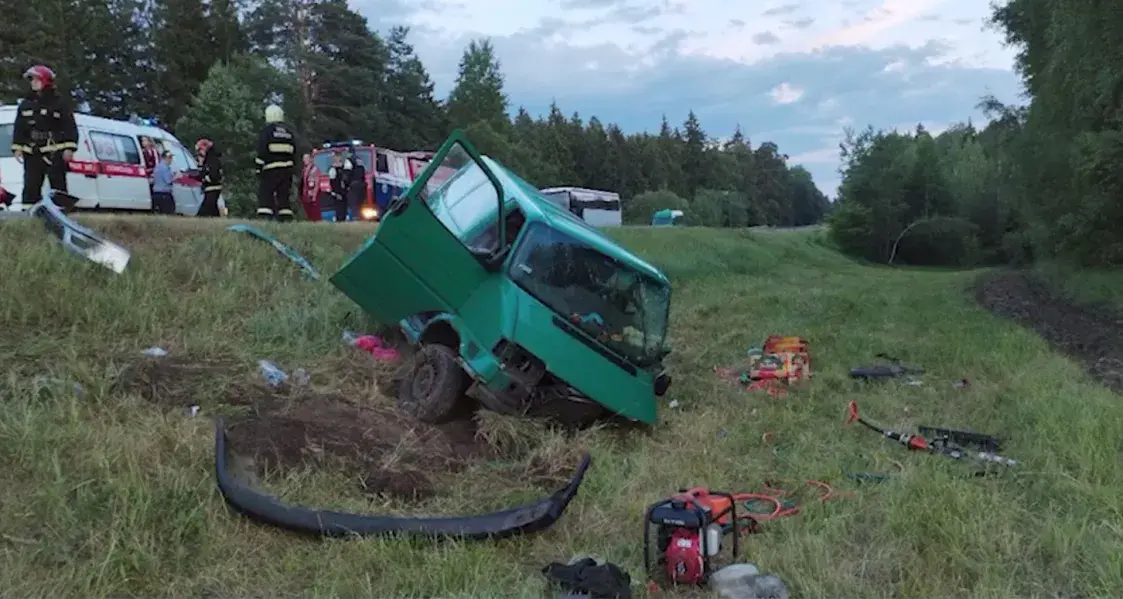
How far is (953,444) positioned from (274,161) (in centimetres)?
916

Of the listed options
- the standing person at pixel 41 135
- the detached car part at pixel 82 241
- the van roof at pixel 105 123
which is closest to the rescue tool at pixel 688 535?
the detached car part at pixel 82 241

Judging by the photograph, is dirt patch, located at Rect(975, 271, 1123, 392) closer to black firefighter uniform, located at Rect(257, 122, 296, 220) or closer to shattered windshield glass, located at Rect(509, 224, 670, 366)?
shattered windshield glass, located at Rect(509, 224, 670, 366)

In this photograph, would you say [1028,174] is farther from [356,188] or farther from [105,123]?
[105,123]

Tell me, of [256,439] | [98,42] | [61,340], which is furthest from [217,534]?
[98,42]

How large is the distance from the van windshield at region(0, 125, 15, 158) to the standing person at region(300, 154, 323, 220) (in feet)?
15.7

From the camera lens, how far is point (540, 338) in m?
5.98

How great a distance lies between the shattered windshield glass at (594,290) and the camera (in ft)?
20.2

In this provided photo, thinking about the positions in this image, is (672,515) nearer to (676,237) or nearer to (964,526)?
(964,526)

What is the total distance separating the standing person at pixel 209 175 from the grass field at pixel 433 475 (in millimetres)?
3827

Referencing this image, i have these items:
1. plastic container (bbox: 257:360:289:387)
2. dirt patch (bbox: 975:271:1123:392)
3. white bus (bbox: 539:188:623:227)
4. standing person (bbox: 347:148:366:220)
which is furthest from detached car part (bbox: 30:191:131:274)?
white bus (bbox: 539:188:623:227)

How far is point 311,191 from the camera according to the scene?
16141 millimetres

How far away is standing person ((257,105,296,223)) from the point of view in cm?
1153

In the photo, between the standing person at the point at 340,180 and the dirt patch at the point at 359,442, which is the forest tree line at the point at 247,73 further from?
the dirt patch at the point at 359,442

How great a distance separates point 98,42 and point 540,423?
1605 inches
